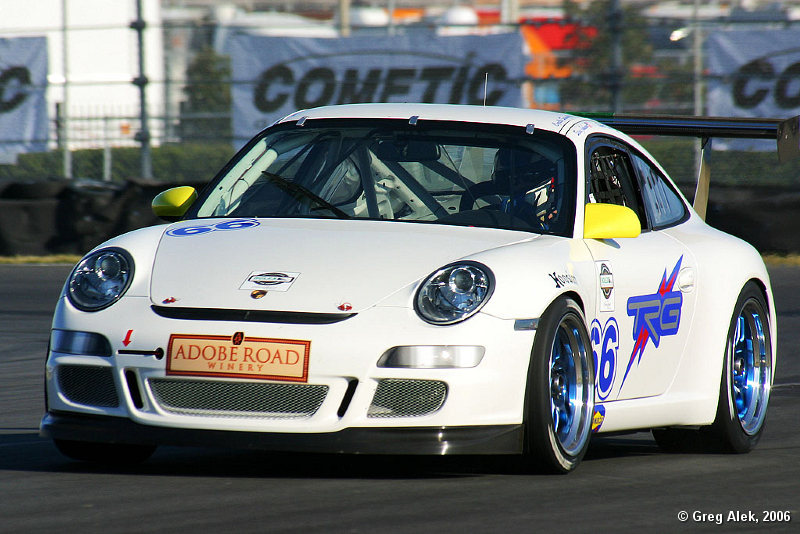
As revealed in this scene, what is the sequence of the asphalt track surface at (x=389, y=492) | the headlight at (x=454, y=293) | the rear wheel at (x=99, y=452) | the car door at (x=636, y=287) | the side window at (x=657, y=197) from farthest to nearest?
the side window at (x=657, y=197)
the car door at (x=636, y=287)
the rear wheel at (x=99, y=452)
the headlight at (x=454, y=293)
the asphalt track surface at (x=389, y=492)

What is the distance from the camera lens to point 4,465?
5586 mm

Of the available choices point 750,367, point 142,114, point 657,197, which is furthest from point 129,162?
point 750,367

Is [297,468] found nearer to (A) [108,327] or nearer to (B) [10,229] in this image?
(A) [108,327]

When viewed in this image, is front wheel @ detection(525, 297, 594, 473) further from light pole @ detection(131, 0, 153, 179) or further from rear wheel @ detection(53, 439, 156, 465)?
light pole @ detection(131, 0, 153, 179)

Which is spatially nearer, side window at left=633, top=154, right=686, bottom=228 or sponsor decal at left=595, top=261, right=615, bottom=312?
sponsor decal at left=595, top=261, right=615, bottom=312

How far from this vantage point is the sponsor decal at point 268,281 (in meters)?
5.14

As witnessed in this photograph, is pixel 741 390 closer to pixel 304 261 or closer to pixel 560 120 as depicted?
pixel 560 120

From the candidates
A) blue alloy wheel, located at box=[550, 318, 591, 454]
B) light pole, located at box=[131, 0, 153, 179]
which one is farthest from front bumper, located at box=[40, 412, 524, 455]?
light pole, located at box=[131, 0, 153, 179]

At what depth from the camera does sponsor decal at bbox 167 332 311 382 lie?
16.3ft

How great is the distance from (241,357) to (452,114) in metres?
1.92

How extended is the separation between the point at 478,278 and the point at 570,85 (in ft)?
44.6

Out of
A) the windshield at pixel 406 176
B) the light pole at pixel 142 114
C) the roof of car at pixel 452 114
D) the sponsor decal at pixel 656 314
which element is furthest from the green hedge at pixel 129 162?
the sponsor decal at pixel 656 314

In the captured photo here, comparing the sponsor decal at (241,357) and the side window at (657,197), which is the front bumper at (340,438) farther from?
the side window at (657,197)

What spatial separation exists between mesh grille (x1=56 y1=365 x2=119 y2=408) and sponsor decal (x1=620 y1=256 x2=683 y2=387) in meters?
2.01
